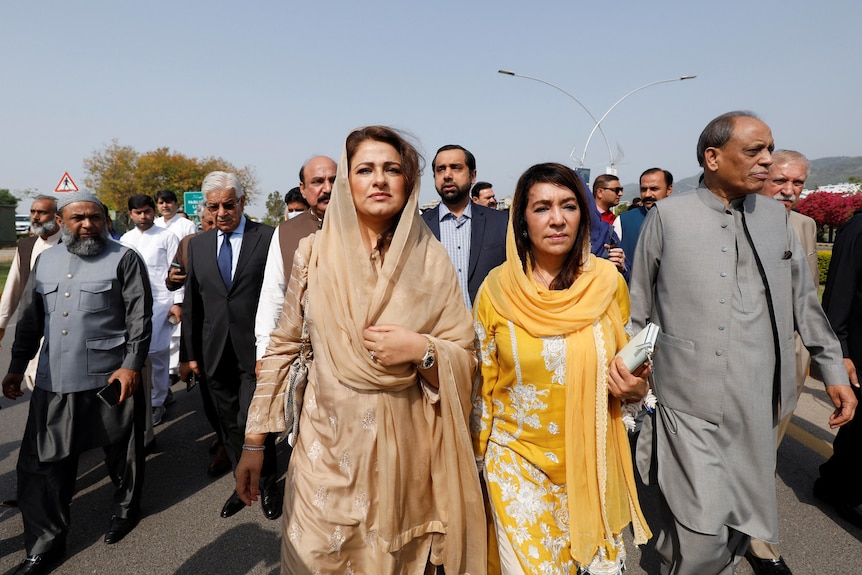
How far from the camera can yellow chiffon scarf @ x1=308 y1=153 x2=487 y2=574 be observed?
1.80 metres

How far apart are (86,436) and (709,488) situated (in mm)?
3307

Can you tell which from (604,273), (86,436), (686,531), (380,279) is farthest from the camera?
(86,436)

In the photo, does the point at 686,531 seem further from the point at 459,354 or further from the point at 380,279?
the point at 380,279

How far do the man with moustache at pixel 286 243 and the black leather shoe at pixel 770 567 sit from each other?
2.71 metres

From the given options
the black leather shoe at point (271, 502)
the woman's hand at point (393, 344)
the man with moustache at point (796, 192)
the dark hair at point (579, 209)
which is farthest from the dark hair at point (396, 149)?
the man with moustache at point (796, 192)

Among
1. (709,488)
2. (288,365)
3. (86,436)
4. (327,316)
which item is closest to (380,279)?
(327,316)

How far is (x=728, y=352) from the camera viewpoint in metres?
2.29

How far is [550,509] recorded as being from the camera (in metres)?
2.05

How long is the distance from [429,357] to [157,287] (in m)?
4.72

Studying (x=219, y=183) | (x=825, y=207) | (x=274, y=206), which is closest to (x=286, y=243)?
(x=219, y=183)

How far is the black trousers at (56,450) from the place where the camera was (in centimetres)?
286

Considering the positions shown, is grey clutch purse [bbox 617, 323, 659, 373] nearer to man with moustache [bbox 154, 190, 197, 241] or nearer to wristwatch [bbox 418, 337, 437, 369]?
wristwatch [bbox 418, 337, 437, 369]

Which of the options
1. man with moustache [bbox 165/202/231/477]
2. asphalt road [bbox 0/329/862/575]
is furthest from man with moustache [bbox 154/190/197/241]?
asphalt road [bbox 0/329/862/575]

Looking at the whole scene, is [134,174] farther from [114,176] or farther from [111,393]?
[111,393]
